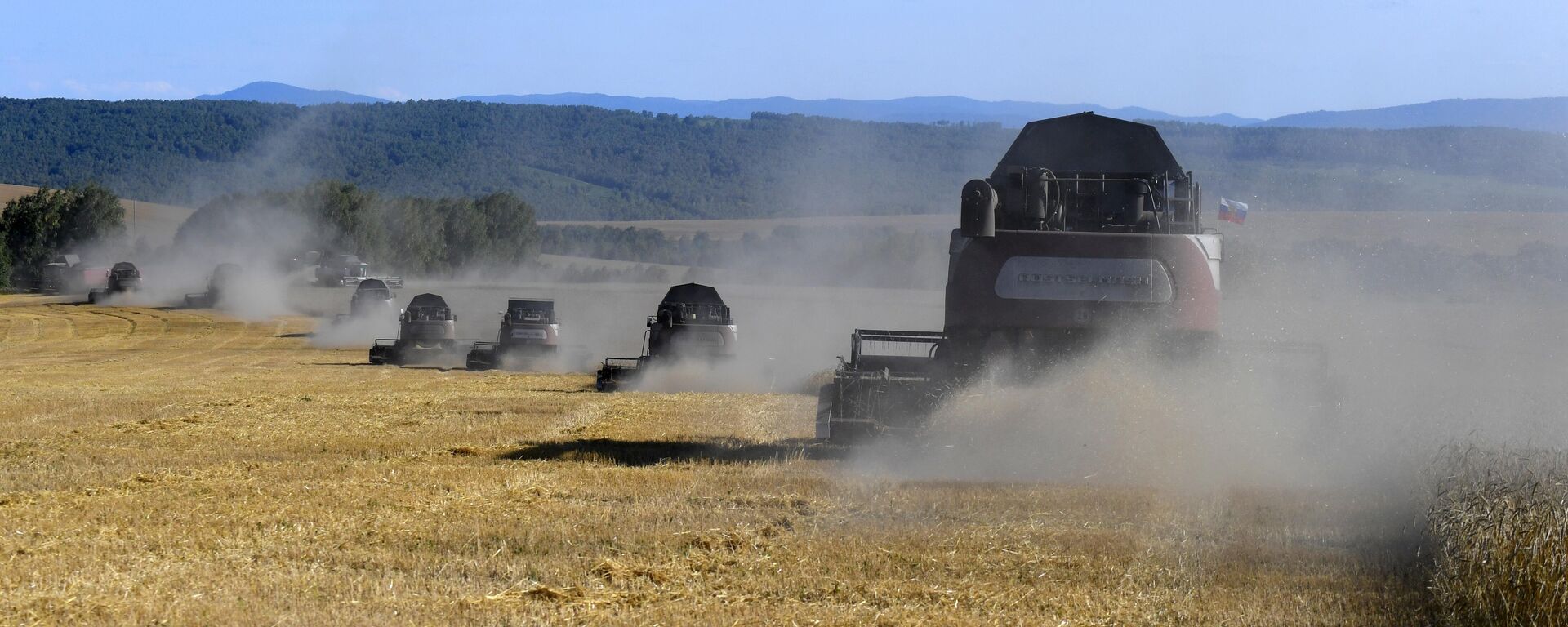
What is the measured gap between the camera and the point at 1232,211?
16156 millimetres

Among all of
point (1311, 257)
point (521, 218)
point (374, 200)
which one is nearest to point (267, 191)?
point (374, 200)

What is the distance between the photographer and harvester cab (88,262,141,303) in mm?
74312

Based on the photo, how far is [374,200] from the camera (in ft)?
303

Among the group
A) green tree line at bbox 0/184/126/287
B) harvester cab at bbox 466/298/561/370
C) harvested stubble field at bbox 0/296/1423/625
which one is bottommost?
harvested stubble field at bbox 0/296/1423/625

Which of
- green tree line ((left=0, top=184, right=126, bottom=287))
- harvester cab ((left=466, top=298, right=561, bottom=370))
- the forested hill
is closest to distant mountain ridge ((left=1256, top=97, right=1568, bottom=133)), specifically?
the forested hill

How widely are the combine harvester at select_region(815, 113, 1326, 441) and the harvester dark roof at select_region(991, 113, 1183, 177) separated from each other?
20 mm

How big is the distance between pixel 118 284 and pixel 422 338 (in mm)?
44174

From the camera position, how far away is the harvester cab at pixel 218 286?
6969 cm

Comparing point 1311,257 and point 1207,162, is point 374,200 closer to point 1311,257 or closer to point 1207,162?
point 1207,162

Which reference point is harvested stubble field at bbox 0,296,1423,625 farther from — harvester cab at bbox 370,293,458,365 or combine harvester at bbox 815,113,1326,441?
harvester cab at bbox 370,293,458,365

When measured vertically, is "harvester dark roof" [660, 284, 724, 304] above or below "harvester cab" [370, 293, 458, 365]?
above

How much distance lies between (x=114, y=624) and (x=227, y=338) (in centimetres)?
4687

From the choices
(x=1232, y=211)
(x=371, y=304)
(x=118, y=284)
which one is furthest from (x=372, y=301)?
(x=1232, y=211)

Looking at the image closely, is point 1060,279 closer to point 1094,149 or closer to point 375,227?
point 1094,149
